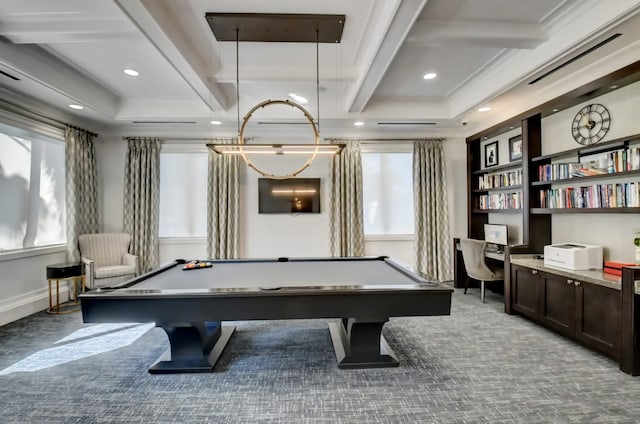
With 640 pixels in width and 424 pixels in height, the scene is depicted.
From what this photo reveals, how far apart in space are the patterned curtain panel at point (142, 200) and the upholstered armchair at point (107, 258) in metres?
0.21

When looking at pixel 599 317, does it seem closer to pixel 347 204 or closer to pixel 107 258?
pixel 347 204

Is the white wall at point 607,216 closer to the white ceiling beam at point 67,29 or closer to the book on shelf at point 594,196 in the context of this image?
the book on shelf at point 594,196

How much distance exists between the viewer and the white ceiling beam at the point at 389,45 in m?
2.24

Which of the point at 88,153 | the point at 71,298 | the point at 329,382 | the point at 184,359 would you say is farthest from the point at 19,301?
the point at 329,382

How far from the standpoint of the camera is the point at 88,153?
4.90 m

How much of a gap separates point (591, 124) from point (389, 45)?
7.96 feet

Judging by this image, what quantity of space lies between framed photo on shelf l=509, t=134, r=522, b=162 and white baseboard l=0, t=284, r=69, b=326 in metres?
6.79

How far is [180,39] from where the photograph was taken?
287cm

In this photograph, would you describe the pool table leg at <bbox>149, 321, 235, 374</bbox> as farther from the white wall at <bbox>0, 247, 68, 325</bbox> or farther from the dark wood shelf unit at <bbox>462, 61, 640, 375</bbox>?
the dark wood shelf unit at <bbox>462, 61, 640, 375</bbox>

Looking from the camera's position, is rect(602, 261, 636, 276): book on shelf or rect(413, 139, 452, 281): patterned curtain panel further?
rect(413, 139, 452, 281): patterned curtain panel

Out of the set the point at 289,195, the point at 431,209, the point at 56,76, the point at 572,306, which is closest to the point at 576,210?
the point at 572,306

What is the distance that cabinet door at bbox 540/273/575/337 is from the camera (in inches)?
119

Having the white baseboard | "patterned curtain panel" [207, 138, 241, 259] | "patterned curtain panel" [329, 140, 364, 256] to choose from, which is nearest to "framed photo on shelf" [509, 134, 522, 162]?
"patterned curtain panel" [329, 140, 364, 256]

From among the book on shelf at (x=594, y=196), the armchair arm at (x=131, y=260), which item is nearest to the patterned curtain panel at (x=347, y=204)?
the book on shelf at (x=594, y=196)
